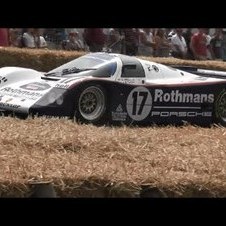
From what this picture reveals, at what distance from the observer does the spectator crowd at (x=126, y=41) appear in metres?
14.8

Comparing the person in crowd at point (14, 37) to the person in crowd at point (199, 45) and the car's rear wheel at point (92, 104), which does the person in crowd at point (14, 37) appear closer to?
the person in crowd at point (199, 45)

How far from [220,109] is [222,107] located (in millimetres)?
52

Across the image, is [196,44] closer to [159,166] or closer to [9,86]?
[9,86]

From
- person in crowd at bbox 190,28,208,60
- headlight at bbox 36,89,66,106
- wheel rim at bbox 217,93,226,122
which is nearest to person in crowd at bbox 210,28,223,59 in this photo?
person in crowd at bbox 190,28,208,60

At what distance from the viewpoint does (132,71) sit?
896cm

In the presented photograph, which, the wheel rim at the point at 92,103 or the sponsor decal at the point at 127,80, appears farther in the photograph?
the sponsor decal at the point at 127,80

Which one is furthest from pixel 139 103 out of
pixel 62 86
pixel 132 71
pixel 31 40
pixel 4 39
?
pixel 31 40

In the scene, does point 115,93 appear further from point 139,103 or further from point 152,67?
point 152,67

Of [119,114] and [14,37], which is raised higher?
[14,37]

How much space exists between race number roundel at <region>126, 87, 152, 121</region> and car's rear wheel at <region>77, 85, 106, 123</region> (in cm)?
43

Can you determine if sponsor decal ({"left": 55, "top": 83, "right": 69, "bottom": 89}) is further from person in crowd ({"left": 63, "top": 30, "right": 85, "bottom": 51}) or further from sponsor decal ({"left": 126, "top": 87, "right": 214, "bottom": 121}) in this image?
person in crowd ({"left": 63, "top": 30, "right": 85, "bottom": 51})

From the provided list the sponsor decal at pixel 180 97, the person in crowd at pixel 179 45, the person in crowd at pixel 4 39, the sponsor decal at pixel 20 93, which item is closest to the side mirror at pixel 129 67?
the sponsor decal at pixel 180 97
